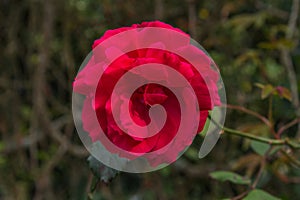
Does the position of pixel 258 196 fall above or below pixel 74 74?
above

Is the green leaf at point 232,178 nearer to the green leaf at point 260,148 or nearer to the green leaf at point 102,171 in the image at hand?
the green leaf at point 260,148

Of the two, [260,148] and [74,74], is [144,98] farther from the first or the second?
[74,74]

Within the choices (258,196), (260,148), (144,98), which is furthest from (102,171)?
(260,148)

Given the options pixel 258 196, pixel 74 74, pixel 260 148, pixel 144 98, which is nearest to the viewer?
pixel 144 98

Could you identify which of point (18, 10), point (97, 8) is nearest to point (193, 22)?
point (97, 8)

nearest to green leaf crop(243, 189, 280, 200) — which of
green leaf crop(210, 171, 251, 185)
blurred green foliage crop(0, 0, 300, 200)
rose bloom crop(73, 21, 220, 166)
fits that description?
green leaf crop(210, 171, 251, 185)

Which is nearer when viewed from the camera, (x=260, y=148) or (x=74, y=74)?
(x=260, y=148)
